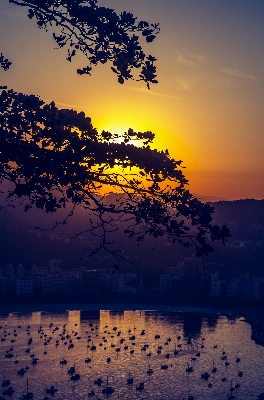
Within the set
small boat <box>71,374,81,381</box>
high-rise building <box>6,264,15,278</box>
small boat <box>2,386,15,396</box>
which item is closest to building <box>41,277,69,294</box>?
high-rise building <box>6,264,15,278</box>

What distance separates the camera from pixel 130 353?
30938 millimetres

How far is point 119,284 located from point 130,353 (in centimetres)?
2141

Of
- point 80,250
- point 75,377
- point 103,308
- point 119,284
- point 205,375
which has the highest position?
point 80,250

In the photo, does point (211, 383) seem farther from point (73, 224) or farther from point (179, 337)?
point (73, 224)

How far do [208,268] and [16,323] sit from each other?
25.5m

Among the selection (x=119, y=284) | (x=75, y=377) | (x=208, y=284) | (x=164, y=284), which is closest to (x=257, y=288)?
(x=208, y=284)

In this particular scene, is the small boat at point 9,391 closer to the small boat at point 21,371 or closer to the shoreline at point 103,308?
the small boat at point 21,371

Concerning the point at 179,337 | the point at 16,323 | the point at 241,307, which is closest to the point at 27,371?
the point at 179,337

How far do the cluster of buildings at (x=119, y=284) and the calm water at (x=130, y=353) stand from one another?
5.04 metres

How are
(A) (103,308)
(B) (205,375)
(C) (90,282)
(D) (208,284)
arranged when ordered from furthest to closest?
1. (D) (208,284)
2. (C) (90,282)
3. (A) (103,308)
4. (B) (205,375)

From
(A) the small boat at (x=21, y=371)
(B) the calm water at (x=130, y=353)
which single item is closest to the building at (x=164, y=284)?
(B) the calm water at (x=130, y=353)

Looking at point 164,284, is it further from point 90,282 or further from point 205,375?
point 205,375

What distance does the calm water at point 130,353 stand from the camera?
75.3ft

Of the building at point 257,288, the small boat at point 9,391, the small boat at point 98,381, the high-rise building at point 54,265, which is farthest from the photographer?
the high-rise building at point 54,265
